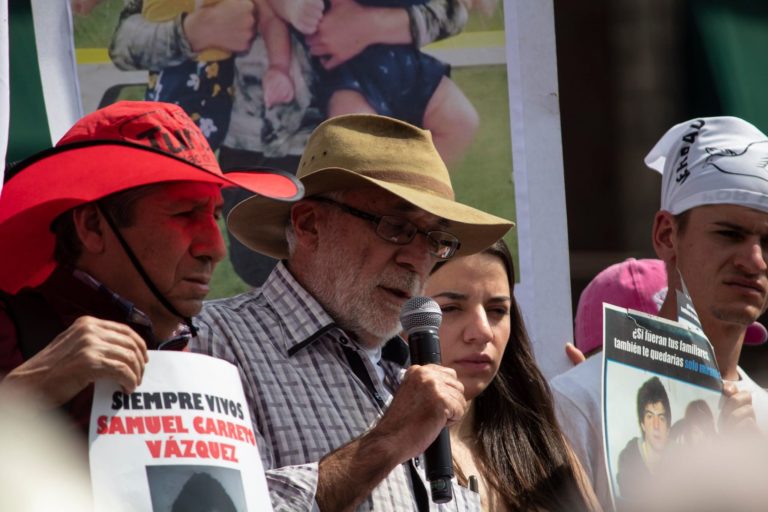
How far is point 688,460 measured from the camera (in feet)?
10.5

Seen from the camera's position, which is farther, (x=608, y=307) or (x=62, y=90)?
(x=62, y=90)

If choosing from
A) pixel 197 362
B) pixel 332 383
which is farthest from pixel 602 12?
pixel 197 362

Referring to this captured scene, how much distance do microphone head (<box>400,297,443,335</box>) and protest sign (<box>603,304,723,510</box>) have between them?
0.53m

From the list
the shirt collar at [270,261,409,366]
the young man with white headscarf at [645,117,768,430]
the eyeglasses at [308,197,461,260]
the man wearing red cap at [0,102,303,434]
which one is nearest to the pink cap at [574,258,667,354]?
the young man with white headscarf at [645,117,768,430]

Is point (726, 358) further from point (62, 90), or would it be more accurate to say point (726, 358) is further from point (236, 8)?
point (62, 90)

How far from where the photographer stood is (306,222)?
4074 mm

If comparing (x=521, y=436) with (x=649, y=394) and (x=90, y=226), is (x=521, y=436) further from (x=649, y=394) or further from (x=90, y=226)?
(x=90, y=226)

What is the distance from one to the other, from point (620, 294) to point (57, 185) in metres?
2.31

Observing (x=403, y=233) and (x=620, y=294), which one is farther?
(x=620, y=294)

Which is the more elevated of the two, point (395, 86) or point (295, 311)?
point (395, 86)

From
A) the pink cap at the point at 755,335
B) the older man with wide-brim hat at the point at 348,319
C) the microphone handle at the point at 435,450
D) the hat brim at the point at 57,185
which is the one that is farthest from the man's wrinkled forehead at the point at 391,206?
the pink cap at the point at 755,335

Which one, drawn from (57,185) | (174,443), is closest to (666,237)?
(57,185)

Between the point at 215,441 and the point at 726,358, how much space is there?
233 cm

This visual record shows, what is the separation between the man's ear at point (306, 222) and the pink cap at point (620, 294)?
4.13 feet
